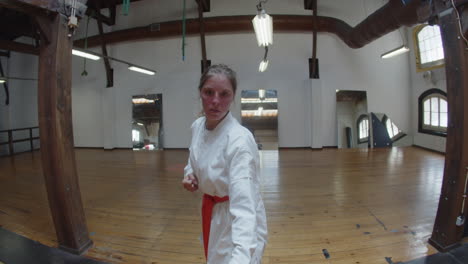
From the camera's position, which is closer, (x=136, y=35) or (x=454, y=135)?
(x=454, y=135)

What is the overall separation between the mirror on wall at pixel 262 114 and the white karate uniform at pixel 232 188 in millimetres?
6662

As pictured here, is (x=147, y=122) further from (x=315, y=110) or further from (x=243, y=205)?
(x=243, y=205)

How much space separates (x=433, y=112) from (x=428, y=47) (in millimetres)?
2334

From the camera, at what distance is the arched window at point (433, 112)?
6602 mm

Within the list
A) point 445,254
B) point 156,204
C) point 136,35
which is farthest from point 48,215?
point 136,35

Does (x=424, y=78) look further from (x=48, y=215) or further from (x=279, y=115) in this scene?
(x=48, y=215)

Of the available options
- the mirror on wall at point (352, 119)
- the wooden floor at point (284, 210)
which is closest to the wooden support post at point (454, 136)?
the wooden floor at point (284, 210)

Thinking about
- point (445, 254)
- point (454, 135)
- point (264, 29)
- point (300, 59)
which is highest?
point (300, 59)

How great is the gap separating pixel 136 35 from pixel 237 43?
4.01 metres

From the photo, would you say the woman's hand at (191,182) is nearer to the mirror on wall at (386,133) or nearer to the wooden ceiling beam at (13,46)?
the wooden ceiling beam at (13,46)

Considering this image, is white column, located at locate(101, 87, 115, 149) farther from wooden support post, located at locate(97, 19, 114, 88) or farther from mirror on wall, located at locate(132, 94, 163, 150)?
mirror on wall, located at locate(132, 94, 163, 150)

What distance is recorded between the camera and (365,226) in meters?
2.49

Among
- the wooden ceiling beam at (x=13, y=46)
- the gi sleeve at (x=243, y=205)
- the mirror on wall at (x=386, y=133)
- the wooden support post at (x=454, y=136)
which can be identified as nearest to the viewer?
the gi sleeve at (x=243, y=205)

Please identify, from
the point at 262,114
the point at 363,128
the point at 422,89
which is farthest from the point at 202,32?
the point at 422,89
